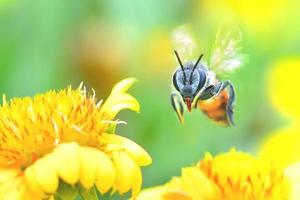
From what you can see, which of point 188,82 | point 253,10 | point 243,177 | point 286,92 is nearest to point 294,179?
point 243,177

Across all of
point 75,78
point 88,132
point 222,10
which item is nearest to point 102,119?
point 88,132

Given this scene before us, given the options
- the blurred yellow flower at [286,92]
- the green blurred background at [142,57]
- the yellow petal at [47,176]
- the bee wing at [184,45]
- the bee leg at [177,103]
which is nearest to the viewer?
the yellow petal at [47,176]

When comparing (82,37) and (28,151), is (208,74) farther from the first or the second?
(82,37)

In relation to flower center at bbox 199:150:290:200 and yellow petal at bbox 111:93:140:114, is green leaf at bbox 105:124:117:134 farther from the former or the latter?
flower center at bbox 199:150:290:200

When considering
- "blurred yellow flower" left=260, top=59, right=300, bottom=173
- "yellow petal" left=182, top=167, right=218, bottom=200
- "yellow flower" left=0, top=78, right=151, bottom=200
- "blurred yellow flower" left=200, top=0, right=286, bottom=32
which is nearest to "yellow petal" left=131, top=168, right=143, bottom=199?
"yellow flower" left=0, top=78, right=151, bottom=200

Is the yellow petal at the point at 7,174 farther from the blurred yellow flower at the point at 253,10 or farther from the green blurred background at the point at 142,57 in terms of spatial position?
the blurred yellow flower at the point at 253,10

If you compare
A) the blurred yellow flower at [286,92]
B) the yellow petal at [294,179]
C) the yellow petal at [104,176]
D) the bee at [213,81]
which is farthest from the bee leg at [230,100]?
the blurred yellow flower at [286,92]

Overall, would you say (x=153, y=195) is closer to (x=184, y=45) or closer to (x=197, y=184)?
(x=197, y=184)
